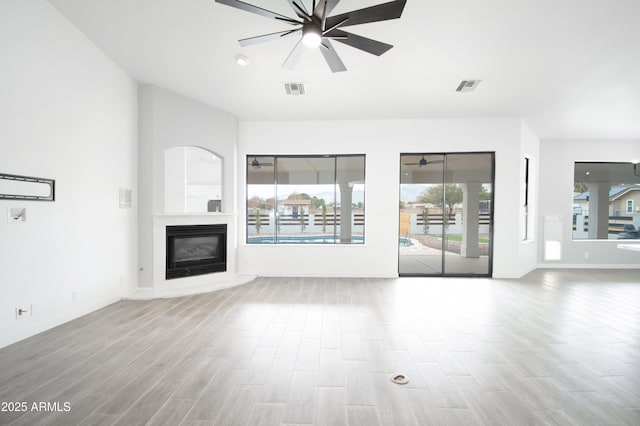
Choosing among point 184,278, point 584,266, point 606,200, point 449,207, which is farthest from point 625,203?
point 184,278

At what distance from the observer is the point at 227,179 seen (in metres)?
5.55

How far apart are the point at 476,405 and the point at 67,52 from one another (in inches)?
216

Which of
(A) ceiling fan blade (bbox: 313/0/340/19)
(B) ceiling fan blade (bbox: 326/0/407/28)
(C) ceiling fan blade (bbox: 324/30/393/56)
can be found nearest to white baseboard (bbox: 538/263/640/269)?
(C) ceiling fan blade (bbox: 324/30/393/56)

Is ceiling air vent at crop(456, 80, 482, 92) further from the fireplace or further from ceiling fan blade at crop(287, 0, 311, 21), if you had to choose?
Answer: the fireplace

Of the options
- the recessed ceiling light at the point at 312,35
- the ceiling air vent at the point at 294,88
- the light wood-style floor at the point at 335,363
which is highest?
the ceiling air vent at the point at 294,88

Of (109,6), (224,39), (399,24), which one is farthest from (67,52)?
(399,24)

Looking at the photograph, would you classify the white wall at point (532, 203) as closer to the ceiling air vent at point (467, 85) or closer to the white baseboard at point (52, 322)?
the ceiling air vent at point (467, 85)

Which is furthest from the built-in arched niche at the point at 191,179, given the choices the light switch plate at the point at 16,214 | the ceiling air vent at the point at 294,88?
the light switch plate at the point at 16,214

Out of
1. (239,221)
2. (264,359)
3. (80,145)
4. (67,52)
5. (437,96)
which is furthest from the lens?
(239,221)

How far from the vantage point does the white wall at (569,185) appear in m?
6.87

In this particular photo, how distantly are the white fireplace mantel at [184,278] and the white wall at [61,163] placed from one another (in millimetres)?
349

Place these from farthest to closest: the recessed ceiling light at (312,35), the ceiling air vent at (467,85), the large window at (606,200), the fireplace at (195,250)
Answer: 1. the large window at (606,200)
2. the fireplace at (195,250)
3. the ceiling air vent at (467,85)
4. the recessed ceiling light at (312,35)

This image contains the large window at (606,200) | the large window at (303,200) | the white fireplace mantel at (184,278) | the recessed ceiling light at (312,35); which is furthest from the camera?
the large window at (606,200)

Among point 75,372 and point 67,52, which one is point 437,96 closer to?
point 67,52
